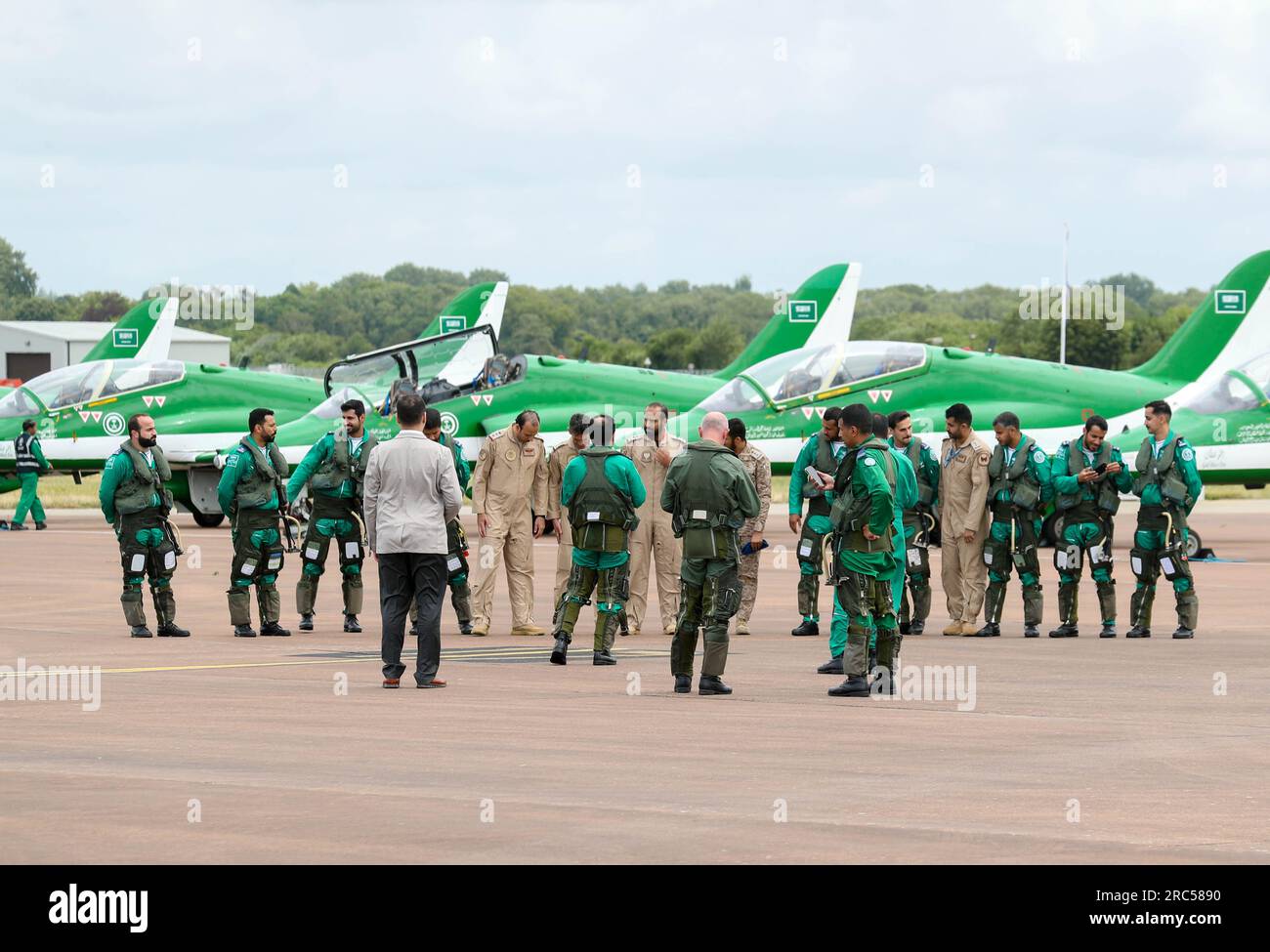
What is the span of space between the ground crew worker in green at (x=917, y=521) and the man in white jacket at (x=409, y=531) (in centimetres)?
510

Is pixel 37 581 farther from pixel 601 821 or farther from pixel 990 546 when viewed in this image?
pixel 601 821

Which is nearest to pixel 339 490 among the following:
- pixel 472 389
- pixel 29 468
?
pixel 472 389

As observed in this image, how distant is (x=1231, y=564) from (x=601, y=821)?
18910mm

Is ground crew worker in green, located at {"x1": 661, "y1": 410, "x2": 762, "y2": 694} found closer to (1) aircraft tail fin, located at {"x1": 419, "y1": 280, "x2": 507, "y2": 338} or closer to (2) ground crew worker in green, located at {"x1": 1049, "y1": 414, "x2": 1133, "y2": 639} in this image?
(2) ground crew worker in green, located at {"x1": 1049, "y1": 414, "x2": 1133, "y2": 639}

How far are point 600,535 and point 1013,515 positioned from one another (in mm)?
4448

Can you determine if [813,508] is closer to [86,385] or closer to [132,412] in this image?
[132,412]

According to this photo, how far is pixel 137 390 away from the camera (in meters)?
33.8

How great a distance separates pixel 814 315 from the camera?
38156 mm

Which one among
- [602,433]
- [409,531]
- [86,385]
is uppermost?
[86,385]

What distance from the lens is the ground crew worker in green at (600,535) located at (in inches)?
544

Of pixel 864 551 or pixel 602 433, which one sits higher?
pixel 602 433

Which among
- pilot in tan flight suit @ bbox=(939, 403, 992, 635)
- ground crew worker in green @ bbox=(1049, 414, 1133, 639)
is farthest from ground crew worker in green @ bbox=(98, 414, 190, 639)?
ground crew worker in green @ bbox=(1049, 414, 1133, 639)

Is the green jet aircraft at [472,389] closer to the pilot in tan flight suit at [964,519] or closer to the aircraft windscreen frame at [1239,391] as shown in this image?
the aircraft windscreen frame at [1239,391]
